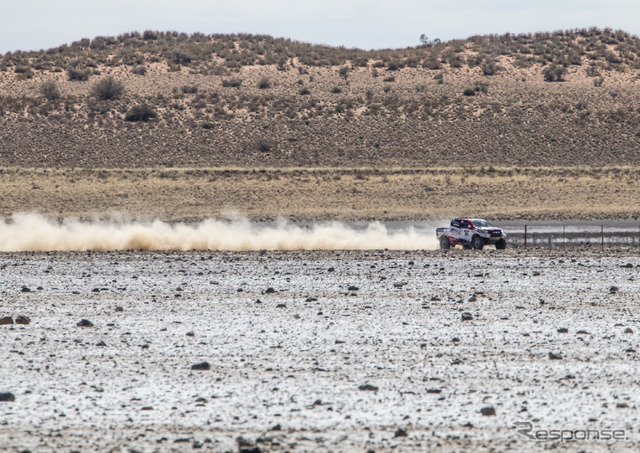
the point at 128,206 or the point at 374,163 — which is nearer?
the point at 128,206

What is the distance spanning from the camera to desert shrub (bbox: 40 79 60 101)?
298ft

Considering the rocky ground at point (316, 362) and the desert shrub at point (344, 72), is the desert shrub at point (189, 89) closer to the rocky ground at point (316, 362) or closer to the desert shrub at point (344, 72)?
the desert shrub at point (344, 72)

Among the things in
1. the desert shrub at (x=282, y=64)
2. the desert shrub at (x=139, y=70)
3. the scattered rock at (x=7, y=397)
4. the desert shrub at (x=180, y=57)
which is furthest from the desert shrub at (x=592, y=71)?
the scattered rock at (x=7, y=397)

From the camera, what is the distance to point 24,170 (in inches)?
2606

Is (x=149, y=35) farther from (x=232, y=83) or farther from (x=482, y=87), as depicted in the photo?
(x=482, y=87)

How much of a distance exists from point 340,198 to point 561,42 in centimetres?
7140

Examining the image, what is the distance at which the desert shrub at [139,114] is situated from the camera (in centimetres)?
8406

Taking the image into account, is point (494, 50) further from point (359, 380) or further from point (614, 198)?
point (359, 380)

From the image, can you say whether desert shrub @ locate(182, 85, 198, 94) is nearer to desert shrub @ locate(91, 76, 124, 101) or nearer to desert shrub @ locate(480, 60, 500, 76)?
desert shrub @ locate(91, 76, 124, 101)

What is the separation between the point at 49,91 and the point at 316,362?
84.1m

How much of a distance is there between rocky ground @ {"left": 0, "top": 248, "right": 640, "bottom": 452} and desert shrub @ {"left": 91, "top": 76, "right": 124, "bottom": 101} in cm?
6741


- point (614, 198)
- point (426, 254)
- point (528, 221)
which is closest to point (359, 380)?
point (426, 254)

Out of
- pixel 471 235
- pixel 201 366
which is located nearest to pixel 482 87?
pixel 471 235

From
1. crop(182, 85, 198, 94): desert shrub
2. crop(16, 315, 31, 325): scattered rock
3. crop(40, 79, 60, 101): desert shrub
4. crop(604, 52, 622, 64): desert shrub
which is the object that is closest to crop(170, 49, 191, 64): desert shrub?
crop(182, 85, 198, 94): desert shrub
